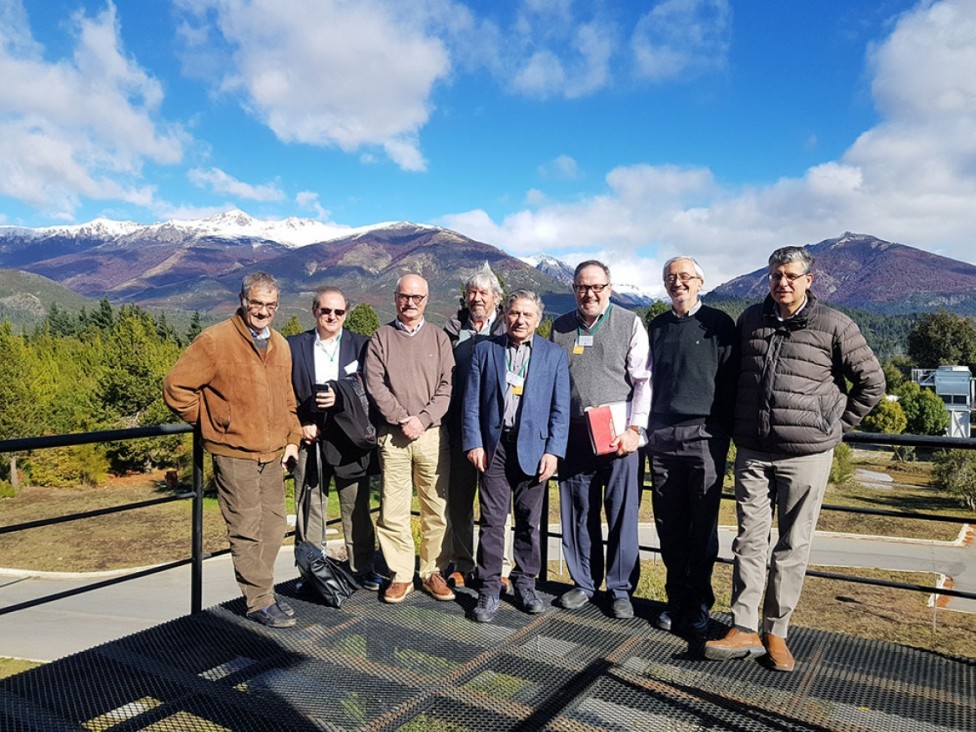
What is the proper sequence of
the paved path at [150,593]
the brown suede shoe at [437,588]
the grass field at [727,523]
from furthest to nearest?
the paved path at [150,593] → the grass field at [727,523] → the brown suede shoe at [437,588]

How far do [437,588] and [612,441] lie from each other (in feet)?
4.50

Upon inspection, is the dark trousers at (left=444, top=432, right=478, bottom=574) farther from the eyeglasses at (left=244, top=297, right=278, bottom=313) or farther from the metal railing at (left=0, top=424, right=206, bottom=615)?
the metal railing at (left=0, top=424, right=206, bottom=615)

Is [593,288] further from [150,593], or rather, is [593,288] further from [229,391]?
[150,593]

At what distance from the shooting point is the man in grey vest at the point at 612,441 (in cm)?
362

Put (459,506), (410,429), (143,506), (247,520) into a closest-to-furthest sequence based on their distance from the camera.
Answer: (143,506)
(247,520)
(410,429)
(459,506)

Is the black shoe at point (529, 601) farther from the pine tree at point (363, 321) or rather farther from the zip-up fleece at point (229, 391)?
the pine tree at point (363, 321)

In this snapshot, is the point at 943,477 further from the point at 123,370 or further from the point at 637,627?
the point at 123,370

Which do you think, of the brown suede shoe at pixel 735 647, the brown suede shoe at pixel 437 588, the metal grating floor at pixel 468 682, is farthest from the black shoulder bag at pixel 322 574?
the brown suede shoe at pixel 735 647

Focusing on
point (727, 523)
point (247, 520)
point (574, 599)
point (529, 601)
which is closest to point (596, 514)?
point (574, 599)

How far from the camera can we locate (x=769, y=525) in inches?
124

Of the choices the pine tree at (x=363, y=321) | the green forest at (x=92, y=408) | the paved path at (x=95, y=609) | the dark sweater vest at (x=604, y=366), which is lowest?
the paved path at (x=95, y=609)

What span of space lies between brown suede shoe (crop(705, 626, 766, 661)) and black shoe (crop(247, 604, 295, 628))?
2115mm

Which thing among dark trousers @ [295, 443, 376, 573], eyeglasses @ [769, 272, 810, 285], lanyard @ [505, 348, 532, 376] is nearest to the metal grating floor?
dark trousers @ [295, 443, 376, 573]

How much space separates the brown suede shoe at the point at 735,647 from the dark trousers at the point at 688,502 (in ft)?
1.01
